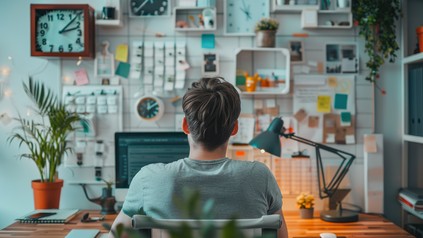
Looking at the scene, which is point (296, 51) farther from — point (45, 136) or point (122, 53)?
point (45, 136)

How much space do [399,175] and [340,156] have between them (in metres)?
0.45

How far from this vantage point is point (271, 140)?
2773 millimetres

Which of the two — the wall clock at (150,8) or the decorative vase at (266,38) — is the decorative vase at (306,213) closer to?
the decorative vase at (266,38)

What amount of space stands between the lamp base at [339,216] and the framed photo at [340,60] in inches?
31.7

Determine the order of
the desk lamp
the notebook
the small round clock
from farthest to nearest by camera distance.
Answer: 1. the small round clock
2. the desk lamp
3. the notebook

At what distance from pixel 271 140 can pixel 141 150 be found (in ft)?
2.22

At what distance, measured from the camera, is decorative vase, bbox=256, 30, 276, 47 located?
2.95 meters

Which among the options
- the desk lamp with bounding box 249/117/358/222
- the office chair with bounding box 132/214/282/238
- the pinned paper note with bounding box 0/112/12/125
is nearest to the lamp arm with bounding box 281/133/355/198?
the desk lamp with bounding box 249/117/358/222

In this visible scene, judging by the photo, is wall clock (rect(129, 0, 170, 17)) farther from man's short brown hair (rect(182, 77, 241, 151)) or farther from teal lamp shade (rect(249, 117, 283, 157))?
man's short brown hair (rect(182, 77, 241, 151))

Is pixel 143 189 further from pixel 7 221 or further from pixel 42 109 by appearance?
pixel 7 221

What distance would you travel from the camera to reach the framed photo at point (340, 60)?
3.10 m

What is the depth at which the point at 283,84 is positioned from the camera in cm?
308

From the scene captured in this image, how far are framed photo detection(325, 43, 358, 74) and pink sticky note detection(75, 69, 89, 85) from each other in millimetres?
1384

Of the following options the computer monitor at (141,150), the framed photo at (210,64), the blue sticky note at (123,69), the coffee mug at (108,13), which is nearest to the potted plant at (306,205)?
the computer monitor at (141,150)
